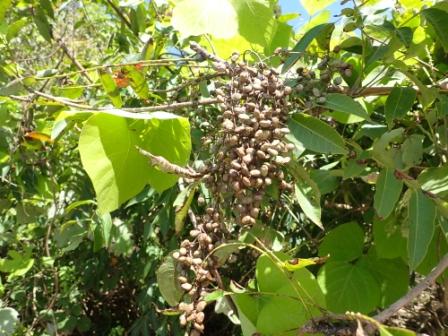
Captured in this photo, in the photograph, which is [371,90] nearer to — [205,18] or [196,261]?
[205,18]

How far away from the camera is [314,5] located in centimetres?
135

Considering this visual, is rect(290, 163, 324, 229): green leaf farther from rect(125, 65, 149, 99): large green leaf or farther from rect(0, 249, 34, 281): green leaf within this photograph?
rect(0, 249, 34, 281): green leaf

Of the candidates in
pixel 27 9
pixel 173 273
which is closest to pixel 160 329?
pixel 173 273

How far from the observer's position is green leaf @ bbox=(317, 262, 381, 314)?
3.64 feet

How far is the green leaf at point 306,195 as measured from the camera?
0.88 meters

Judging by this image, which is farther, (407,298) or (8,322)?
(8,322)

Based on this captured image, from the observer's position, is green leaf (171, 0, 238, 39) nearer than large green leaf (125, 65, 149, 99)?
Yes

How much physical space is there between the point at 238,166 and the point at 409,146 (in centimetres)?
41

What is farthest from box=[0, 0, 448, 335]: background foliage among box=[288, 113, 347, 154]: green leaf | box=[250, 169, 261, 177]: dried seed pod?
box=[250, 169, 261, 177]: dried seed pod

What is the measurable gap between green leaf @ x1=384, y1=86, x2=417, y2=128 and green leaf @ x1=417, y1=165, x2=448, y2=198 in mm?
118

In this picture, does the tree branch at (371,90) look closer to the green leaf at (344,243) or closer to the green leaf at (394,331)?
the green leaf at (344,243)

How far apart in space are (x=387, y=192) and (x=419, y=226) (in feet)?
0.31

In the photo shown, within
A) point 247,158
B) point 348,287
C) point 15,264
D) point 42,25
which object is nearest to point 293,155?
point 247,158

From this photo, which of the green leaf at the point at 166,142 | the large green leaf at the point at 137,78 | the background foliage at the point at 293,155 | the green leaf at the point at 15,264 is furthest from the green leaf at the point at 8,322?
the green leaf at the point at 166,142
